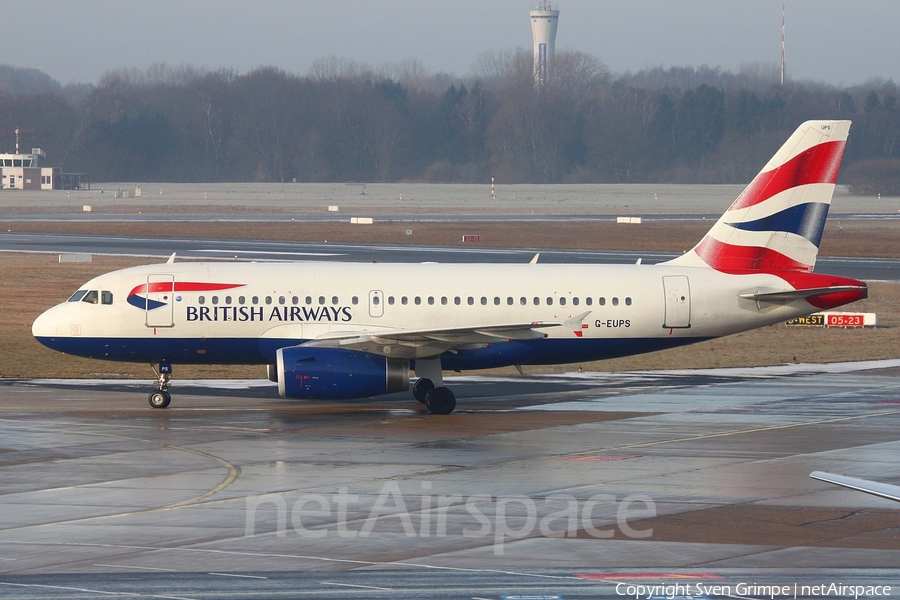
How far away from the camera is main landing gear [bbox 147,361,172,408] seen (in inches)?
1236

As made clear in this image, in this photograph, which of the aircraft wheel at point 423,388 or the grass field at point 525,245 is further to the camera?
the grass field at point 525,245

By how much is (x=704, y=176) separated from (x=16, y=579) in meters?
190

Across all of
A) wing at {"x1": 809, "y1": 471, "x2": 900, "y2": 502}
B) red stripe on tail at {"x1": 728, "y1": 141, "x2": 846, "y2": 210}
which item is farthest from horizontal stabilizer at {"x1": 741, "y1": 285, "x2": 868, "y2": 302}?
wing at {"x1": 809, "y1": 471, "x2": 900, "y2": 502}

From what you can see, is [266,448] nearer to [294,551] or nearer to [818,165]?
[294,551]

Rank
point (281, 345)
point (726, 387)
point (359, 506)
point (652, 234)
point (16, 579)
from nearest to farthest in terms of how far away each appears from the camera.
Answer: point (16, 579) < point (359, 506) < point (281, 345) < point (726, 387) < point (652, 234)

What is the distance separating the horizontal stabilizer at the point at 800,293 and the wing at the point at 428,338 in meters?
5.36

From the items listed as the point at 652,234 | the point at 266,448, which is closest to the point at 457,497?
the point at 266,448

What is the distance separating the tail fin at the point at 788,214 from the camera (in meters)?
33.8

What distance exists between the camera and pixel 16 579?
15031 mm

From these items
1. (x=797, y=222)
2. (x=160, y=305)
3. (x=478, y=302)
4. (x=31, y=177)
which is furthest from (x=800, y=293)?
(x=31, y=177)

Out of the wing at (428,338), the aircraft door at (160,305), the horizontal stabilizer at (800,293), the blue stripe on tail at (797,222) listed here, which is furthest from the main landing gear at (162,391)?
the blue stripe on tail at (797,222)

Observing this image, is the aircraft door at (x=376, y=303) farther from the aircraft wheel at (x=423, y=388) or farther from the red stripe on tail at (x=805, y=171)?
the red stripe on tail at (x=805, y=171)

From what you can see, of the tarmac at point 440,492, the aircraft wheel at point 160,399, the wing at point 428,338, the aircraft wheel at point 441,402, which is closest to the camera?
the tarmac at point 440,492

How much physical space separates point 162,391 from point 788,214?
60.7 feet
